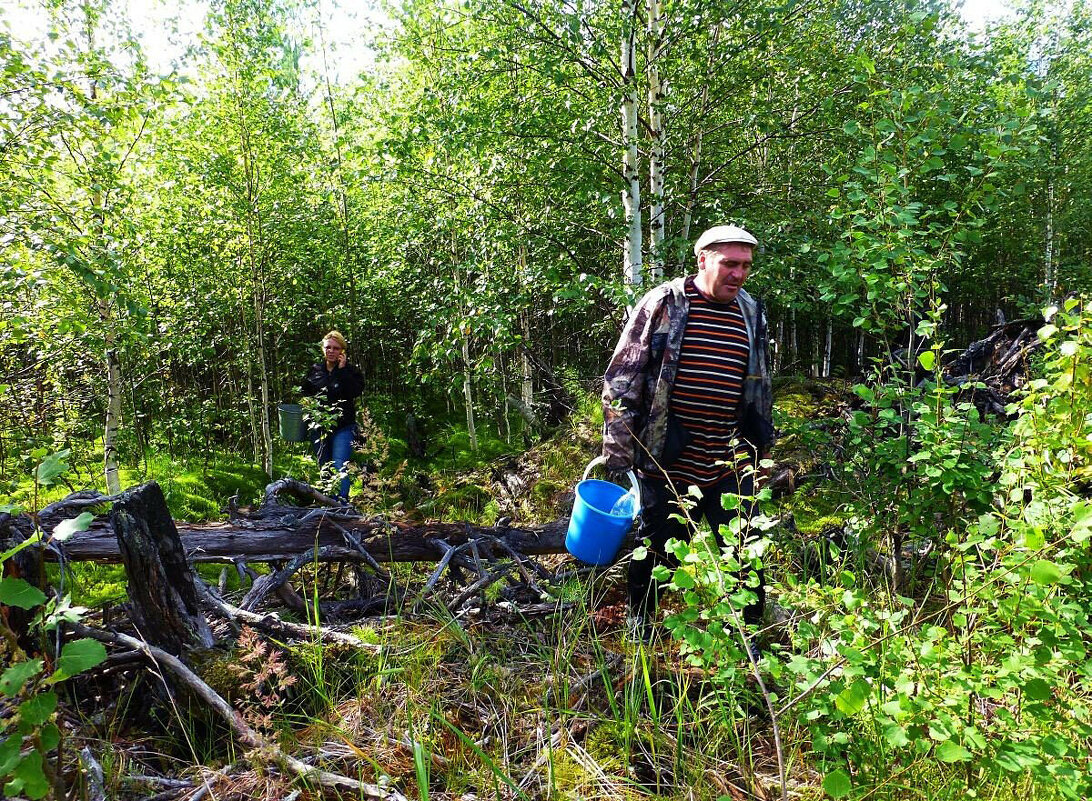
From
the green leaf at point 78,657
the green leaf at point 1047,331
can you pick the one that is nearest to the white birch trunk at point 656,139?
the green leaf at point 1047,331

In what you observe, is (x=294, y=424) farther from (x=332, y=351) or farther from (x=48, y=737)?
(x=48, y=737)

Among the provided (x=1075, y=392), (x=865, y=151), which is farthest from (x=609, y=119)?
(x=1075, y=392)

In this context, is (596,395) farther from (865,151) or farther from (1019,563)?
(1019,563)

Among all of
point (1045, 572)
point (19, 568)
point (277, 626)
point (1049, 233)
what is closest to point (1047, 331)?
point (1045, 572)

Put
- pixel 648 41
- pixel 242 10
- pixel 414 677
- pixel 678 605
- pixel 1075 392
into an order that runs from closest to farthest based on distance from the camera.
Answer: pixel 1075 392 < pixel 414 677 < pixel 678 605 < pixel 648 41 < pixel 242 10

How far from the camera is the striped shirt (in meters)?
2.94

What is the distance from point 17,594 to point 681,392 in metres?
2.47

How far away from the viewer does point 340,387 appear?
6164 mm

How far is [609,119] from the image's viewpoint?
609cm

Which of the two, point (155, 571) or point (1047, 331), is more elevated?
point (1047, 331)

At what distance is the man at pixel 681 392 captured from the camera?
2936 mm

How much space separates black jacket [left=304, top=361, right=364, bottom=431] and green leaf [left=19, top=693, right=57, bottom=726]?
A: 200 inches

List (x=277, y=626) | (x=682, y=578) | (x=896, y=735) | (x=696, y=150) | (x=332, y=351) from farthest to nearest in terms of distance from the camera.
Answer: (x=696, y=150)
(x=332, y=351)
(x=277, y=626)
(x=682, y=578)
(x=896, y=735)

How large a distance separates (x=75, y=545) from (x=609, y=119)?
18.0 feet
